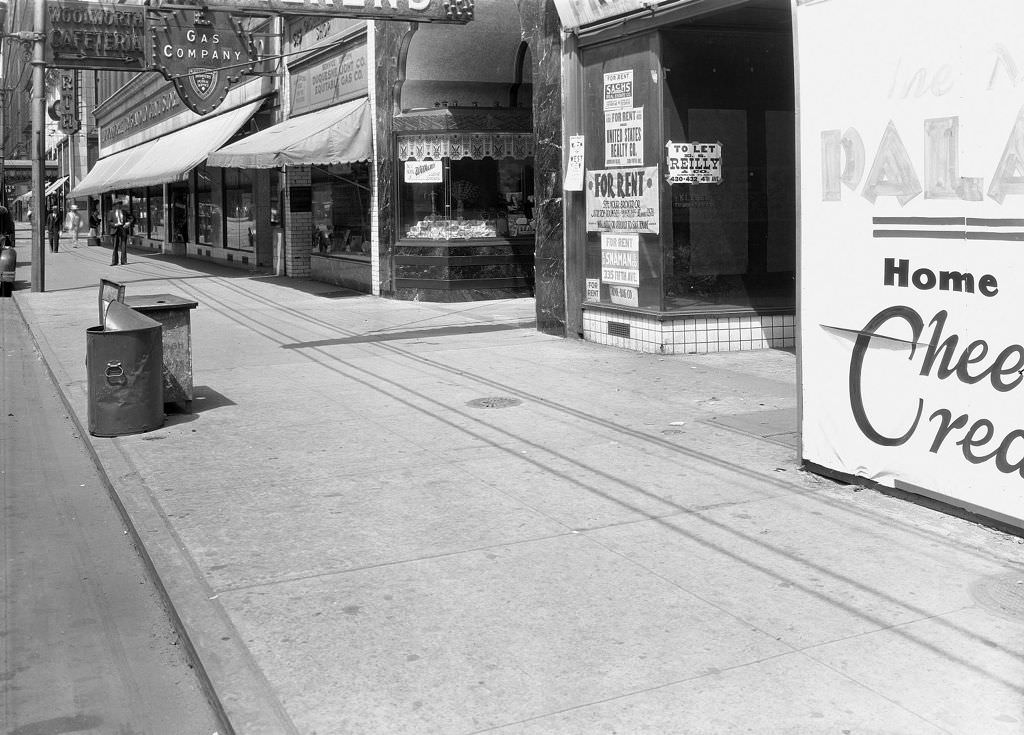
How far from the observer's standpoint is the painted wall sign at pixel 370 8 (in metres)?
11.8

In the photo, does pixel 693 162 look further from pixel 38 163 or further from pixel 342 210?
pixel 38 163

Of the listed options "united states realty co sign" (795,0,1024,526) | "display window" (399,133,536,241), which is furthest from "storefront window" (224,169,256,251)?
"united states realty co sign" (795,0,1024,526)

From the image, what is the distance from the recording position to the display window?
17641 mm

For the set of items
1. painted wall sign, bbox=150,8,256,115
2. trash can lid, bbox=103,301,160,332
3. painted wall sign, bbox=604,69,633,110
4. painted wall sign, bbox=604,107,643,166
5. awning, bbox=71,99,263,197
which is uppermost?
painted wall sign, bbox=150,8,256,115

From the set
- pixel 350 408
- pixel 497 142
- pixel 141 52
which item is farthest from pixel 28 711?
pixel 141 52

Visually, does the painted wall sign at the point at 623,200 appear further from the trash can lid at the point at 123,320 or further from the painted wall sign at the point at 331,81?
the painted wall sign at the point at 331,81

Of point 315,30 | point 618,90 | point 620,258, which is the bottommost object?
point 620,258

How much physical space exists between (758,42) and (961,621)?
8460 millimetres

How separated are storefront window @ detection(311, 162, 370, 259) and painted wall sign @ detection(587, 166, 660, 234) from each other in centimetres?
799

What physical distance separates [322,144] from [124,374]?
10.2 meters

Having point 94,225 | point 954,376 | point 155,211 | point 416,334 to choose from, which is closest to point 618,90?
point 416,334

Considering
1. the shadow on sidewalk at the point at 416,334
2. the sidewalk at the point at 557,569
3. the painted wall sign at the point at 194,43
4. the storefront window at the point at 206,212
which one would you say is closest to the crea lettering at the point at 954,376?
the sidewalk at the point at 557,569

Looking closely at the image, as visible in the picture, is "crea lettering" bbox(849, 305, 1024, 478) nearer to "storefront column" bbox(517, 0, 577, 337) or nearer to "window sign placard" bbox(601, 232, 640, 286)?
"window sign placard" bbox(601, 232, 640, 286)

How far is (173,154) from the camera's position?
1153 inches
